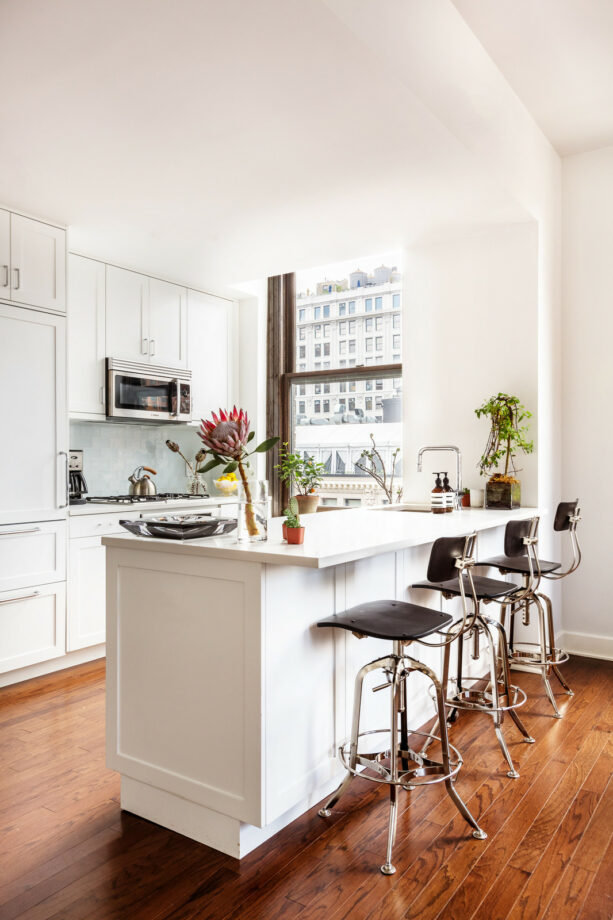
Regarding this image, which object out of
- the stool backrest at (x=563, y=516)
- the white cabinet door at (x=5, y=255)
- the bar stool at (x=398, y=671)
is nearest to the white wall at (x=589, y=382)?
the stool backrest at (x=563, y=516)

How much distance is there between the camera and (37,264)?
348 centimetres

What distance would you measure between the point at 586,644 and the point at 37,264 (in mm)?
3880

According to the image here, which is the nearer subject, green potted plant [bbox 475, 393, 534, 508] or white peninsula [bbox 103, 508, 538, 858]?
white peninsula [bbox 103, 508, 538, 858]

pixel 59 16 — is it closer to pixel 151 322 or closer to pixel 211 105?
pixel 211 105

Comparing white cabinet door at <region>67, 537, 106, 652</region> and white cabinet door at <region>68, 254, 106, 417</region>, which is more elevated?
white cabinet door at <region>68, 254, 106, 417</region>

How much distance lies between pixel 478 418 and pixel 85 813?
2769 millimetres

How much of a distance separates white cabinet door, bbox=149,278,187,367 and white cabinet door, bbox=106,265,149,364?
0.06 m

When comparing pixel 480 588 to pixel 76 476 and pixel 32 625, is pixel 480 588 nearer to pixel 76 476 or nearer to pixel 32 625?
pixel 32 625

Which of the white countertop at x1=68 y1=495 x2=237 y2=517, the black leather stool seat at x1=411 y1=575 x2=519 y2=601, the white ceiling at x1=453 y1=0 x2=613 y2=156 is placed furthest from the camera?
the white countertop at x1=68 y1=495 x2=237 y2=517

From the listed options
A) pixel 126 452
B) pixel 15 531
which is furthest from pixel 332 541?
pixel 126 452

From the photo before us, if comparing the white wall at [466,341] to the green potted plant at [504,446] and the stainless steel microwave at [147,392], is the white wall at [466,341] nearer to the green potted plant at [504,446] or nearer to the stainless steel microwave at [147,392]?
the green potted plant at [504,446]

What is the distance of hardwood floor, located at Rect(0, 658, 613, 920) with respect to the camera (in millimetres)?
1616

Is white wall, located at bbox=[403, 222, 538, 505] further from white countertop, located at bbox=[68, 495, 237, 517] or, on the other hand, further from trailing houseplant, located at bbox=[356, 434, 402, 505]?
white countertop, located at bbox=[68, 495, 237, 517]

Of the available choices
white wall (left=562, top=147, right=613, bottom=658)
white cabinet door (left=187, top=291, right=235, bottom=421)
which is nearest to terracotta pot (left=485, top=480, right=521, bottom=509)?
white wall (left=562, top=147, right=613, bottom=658)
